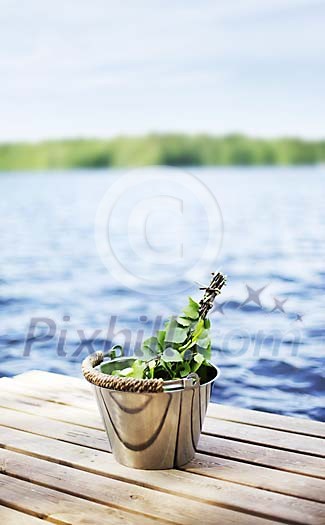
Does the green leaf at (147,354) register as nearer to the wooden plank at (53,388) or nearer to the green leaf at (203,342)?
the green leaf at (203,342)

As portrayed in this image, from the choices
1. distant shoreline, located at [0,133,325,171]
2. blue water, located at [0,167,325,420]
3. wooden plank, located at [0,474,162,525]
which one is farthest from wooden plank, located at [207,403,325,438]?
distant shoreline, located at [0,133,325,171]

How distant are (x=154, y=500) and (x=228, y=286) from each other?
297 centimetres

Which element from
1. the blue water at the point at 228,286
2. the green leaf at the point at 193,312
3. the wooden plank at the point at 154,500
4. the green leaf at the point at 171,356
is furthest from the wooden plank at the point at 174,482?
the blue water at the point at 228,286

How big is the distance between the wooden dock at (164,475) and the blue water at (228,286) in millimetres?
1205

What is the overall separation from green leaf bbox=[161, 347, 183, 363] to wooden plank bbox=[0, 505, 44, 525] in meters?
0.48

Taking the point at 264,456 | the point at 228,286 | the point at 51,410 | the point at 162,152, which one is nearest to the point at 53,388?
the point at 51,410

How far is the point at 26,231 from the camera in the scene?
236 inches

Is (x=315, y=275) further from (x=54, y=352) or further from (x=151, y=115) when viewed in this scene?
(x=151, y=115)

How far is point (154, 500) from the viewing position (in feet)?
5.21

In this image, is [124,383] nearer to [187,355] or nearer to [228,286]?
[187,355]

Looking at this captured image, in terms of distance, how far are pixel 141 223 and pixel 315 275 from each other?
6.74 feet

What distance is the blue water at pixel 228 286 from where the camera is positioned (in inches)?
140

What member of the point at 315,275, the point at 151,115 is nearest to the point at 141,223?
the point at 151,115

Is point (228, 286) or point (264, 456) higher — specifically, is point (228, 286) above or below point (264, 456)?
above
